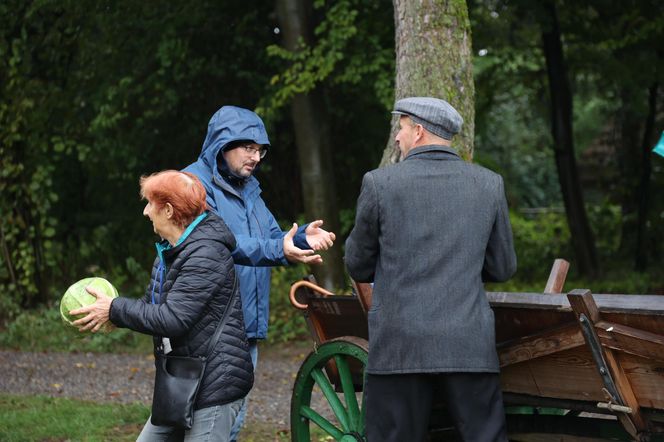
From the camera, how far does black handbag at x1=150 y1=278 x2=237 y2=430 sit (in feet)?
12.8

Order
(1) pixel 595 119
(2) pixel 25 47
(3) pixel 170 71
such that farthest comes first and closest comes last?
(1) pixel 595 119, (3) pixel 170 71, (2) pixel 25 47

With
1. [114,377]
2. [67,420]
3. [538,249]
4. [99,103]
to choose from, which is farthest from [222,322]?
[538,249]

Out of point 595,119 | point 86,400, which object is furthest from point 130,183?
point 595,119

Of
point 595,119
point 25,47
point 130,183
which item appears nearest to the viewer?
point 25,47

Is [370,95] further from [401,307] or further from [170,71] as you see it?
[401,307]

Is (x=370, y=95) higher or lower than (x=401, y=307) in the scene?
higher

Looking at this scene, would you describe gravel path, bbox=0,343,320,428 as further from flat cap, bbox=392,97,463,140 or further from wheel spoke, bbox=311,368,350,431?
flat cap, bbox=392,97,463,140

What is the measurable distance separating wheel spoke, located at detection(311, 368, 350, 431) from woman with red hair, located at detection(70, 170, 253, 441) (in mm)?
785

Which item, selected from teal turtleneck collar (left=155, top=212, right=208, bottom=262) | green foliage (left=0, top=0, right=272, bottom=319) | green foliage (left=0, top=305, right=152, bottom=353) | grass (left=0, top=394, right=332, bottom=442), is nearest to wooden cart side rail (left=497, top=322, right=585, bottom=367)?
teal turtleneck collar (left=155, top=212, right=208, bottom=262)

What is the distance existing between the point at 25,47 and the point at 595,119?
19.3 m

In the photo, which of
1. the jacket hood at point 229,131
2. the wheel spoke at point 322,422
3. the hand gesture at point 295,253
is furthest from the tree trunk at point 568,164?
the hand gesture at point 295,253

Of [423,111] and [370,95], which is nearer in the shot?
[423,111]

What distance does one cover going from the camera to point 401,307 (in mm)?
3822

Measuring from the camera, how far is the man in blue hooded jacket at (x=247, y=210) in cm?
457
